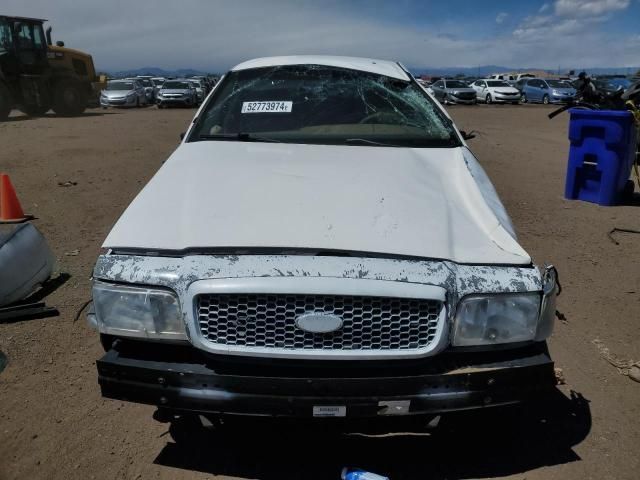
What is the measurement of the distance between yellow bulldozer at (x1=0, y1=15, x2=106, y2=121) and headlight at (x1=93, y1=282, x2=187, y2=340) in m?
19.2

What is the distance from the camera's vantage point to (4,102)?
715 inches

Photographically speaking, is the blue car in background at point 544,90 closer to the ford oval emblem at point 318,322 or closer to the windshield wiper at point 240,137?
the windshield wiper at point 240,137

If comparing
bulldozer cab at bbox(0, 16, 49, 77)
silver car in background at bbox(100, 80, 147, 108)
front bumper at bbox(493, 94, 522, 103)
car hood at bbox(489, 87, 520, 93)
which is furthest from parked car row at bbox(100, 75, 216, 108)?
front bumper at bbox(493, 94, 522, 103)

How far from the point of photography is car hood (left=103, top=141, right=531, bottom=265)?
2203 millimetres

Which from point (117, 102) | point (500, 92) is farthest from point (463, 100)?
point (117, 102)

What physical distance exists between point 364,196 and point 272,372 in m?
0.92

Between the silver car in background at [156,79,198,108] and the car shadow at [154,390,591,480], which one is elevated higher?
the silver car in background at [156,79,198,108]

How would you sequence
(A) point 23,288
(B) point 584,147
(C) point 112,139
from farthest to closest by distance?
(C) point 112,139 < (B) point 584,147 < (A) point 23,288

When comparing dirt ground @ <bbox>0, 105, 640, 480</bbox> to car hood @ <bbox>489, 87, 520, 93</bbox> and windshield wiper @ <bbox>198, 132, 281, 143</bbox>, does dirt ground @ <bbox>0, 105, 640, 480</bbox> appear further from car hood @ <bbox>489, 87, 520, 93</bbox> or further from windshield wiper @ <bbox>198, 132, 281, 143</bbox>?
car hood @ <bbox>489, 87, 520, 93</bbox>

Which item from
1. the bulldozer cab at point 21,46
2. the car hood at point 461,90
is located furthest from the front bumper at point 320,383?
the car hood at point 461,90

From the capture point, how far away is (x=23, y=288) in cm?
411

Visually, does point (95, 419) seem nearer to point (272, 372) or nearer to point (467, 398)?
point (272, 372)

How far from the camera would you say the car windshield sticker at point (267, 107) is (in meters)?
3.56

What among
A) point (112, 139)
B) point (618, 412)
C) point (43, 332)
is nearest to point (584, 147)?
point (618, 412)
